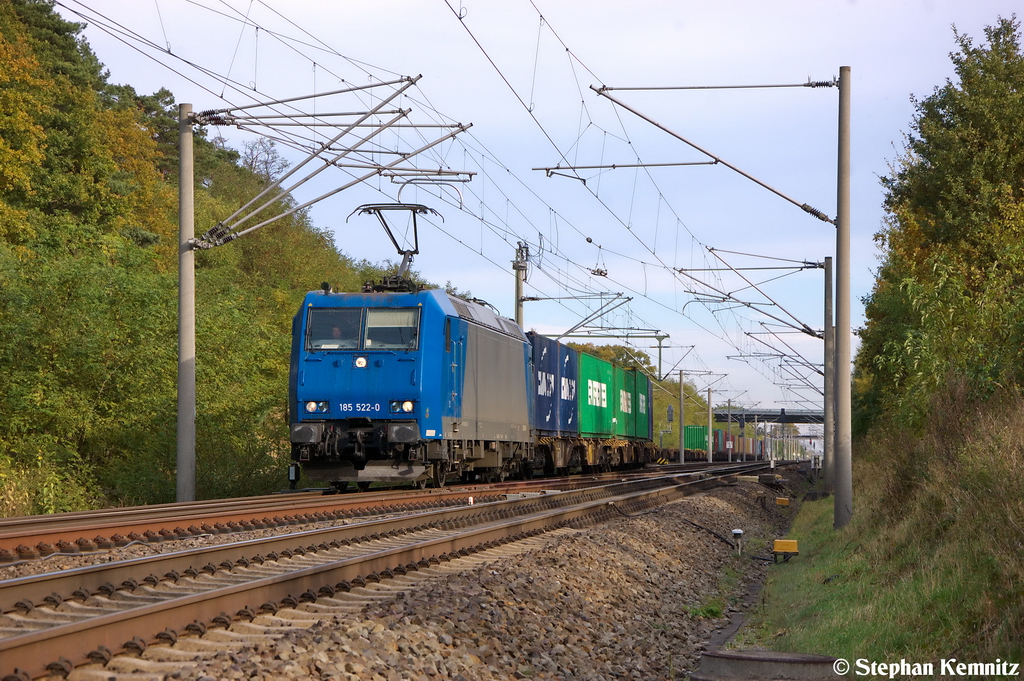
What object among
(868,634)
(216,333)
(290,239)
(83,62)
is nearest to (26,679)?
(868,634)

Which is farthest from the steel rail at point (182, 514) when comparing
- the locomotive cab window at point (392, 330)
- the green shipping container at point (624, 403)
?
the green shipping container at point (624, 403)

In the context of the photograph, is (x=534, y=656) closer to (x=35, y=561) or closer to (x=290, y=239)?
(x=35, y=561)

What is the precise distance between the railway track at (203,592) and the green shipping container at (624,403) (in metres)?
24.6

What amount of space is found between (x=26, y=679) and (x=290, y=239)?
42485 mm

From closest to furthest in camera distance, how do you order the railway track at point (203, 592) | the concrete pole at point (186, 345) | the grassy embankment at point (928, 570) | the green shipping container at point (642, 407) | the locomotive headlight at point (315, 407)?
the railway track at point (203, 592)
the grassy embankment at point (928, 570)
the concrete pole at point (186, 345)
the locomotive headlight at point (315, 407)
the green shipping container at point (642, 407)

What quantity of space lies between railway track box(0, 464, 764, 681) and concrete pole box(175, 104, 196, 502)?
5.20 metres

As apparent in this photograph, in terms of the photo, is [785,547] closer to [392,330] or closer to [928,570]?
[928,570]

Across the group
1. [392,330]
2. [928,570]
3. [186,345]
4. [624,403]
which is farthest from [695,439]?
[928,570]

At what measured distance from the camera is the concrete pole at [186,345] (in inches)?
625

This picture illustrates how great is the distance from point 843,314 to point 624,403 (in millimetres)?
22728

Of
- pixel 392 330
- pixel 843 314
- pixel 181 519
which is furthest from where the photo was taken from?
pixel 392 330

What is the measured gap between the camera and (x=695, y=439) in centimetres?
7162

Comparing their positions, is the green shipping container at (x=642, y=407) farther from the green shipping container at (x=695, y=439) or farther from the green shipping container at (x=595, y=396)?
the green shipping container at (x=695, y=439)

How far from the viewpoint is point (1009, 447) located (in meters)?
8.65
